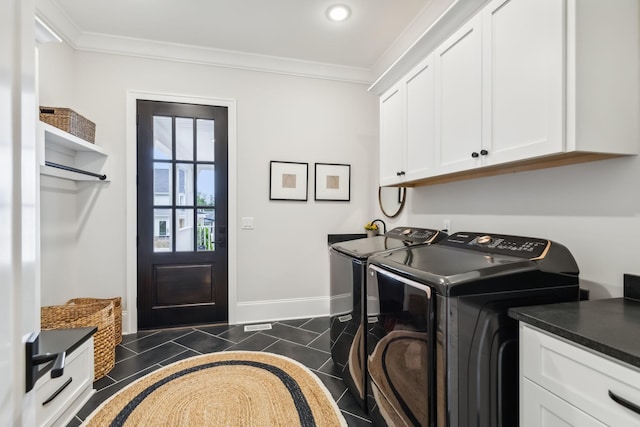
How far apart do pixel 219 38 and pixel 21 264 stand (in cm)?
297

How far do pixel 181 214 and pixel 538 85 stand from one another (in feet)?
9.78

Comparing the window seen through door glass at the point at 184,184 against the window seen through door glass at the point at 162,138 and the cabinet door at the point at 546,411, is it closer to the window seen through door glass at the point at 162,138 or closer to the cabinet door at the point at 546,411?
the window seen through door glass at the point at 162,138

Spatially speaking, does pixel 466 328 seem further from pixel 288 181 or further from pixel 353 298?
pixel 288 181

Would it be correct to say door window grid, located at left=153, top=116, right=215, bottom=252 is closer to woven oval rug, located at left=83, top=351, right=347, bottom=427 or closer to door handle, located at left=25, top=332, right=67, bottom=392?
woven oval rug, located at left=83, top=351, right=347, bottom=427

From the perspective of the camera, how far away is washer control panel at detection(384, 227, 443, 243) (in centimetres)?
209

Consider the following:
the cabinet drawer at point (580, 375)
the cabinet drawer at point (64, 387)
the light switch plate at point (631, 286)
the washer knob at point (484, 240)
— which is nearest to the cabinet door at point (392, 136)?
the washer knob at point (484, 240)

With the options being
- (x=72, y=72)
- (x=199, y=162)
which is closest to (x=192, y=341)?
(x=199, y=162)

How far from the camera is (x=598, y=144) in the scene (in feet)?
3.83

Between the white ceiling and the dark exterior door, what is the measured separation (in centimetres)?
63

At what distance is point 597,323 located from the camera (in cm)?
96

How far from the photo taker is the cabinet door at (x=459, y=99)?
1.60 meters

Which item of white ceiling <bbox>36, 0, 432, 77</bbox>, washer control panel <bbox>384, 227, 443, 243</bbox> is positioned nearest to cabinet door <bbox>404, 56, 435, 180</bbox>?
washer control panel <bbox>384, 227, 443, 243</bbox>

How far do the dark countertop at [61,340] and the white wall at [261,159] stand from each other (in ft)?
8.25

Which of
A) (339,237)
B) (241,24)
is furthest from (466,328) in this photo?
(241,24)
